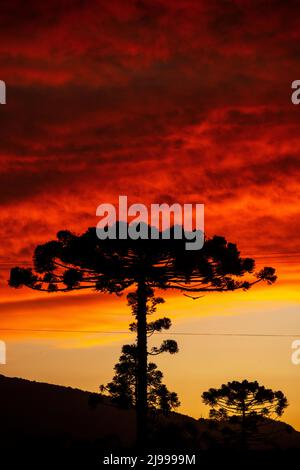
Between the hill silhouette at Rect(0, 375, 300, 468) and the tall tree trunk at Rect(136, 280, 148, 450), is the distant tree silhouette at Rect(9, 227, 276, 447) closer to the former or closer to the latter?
the tall tree trunk at Rect(136, 280, 148, 450)

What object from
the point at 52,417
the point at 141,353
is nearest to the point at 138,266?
the point at 141,353

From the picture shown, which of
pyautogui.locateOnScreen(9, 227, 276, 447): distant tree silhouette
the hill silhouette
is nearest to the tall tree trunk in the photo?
pyautogui.locateOnScreen(9, 227, 276, 447): distant tree silhouette

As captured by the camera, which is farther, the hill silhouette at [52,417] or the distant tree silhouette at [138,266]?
the hill silhouette at [52,417]

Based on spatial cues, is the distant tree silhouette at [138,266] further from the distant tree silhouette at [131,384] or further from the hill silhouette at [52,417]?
the hill silhouette at [52,417]

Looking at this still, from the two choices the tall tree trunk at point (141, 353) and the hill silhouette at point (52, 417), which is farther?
the hill silhouette at point (52, 417)

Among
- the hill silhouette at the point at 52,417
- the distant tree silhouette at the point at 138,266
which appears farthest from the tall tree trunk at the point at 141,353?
the hill silhouette at the point at 52,417

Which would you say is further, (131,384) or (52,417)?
(52,417)

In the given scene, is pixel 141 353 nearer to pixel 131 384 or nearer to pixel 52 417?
pixel 131 384

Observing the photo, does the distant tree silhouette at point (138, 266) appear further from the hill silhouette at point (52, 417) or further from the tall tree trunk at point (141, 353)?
the hill silhouette at point (52, 417)
